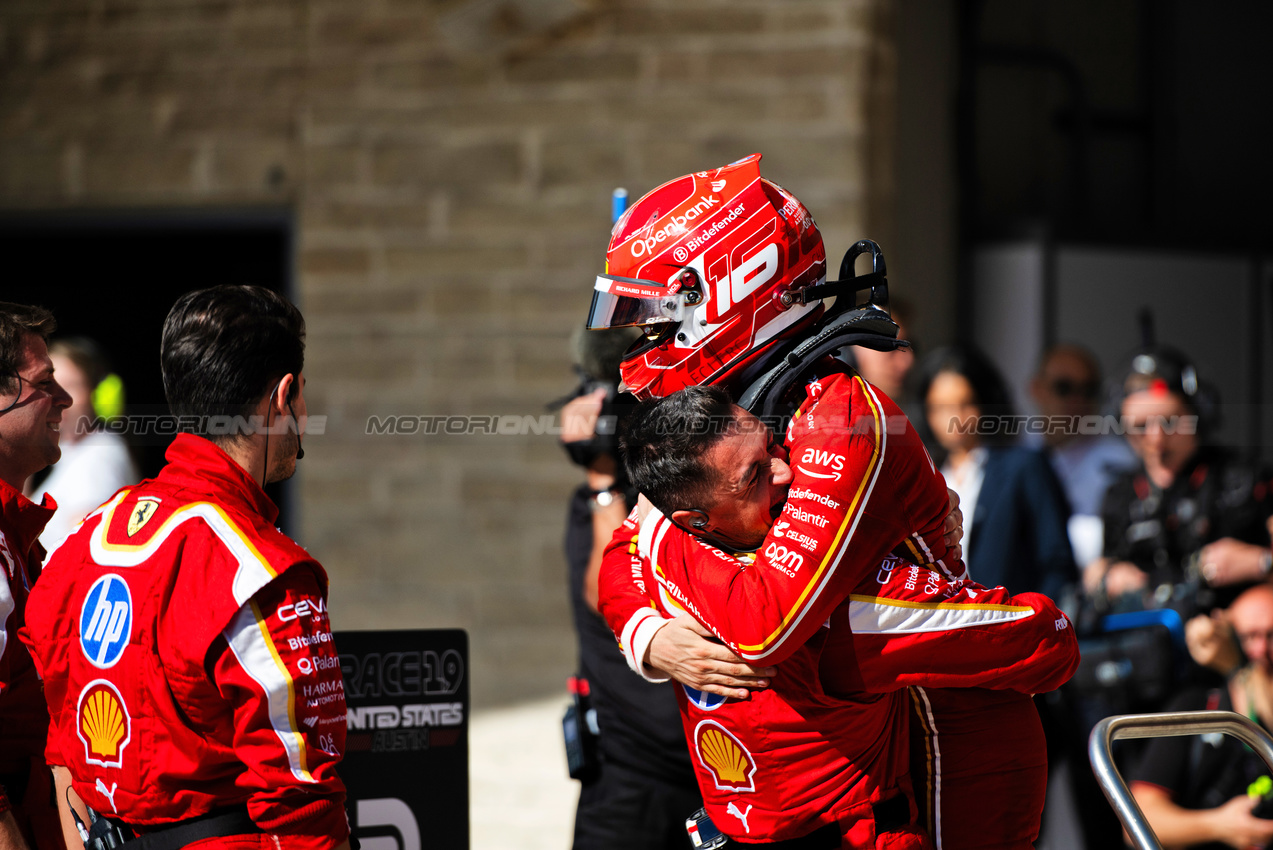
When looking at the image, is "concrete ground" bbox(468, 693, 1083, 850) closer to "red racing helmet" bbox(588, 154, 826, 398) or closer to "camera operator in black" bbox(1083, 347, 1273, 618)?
"camera operator in black" bbox(1083, 347, 1273, 618)

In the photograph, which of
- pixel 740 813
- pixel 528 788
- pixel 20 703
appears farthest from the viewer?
pixel 528 788

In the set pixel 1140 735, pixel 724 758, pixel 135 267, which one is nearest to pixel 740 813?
pixel 724 758

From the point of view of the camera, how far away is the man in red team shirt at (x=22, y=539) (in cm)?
222

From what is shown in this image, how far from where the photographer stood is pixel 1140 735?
2.37 metres

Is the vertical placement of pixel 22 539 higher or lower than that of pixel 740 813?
higher

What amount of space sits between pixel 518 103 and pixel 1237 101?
5581mm

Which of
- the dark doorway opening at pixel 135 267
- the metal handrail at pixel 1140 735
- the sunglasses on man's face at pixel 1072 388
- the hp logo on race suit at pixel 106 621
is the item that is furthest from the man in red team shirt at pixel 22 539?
the dark doorway opening at pixel 135 267

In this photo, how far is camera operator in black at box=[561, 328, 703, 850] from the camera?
10.3ft

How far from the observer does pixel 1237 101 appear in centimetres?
931

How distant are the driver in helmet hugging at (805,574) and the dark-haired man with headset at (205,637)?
22.7 inches

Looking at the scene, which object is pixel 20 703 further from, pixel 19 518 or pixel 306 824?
pixel 306 824

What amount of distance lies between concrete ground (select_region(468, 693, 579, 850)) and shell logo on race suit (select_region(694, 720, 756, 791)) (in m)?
2.52

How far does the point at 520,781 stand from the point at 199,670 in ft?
14.0

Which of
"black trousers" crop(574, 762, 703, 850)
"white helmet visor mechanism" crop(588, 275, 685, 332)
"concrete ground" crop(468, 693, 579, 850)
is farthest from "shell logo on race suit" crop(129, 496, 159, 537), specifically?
"concrete ground" crop(468, 693, 579, 850)
